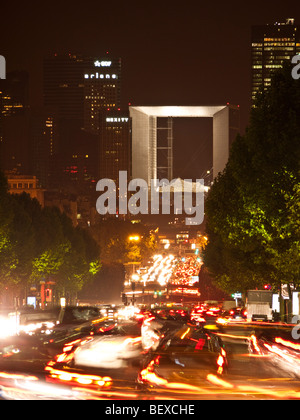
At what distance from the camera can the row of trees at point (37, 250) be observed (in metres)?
66.4

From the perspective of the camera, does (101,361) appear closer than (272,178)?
Yes

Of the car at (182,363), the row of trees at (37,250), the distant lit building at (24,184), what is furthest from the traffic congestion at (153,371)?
the distant lit building at (24,184)

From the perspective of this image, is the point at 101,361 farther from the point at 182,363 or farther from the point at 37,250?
the point at 37,250

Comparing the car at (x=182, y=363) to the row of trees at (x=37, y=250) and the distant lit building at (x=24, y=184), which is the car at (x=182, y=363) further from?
the distant lit building at (x=24, y=184)

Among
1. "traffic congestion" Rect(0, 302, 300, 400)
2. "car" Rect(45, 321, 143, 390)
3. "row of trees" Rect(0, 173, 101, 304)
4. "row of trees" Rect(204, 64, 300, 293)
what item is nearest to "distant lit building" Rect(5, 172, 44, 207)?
"row of trees" Rect(0, 173, 101, 304)

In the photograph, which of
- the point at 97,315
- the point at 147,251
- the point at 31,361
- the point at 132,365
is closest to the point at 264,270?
the point at 97,315

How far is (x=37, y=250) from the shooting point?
79.3m

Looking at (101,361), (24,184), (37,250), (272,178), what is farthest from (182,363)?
(24,184)

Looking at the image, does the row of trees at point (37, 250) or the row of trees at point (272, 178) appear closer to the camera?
the row of trees at point (272, 178)

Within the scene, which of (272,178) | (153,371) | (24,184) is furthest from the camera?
(24,184)

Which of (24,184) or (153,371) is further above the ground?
(24,184)

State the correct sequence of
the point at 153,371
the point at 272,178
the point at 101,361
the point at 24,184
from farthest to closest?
the point at 24,184, the point at 272,178, the point at 101,361, the point at 153,371

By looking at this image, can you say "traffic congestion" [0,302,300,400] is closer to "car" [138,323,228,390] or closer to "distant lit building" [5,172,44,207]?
"car" [138,323,228,390]
